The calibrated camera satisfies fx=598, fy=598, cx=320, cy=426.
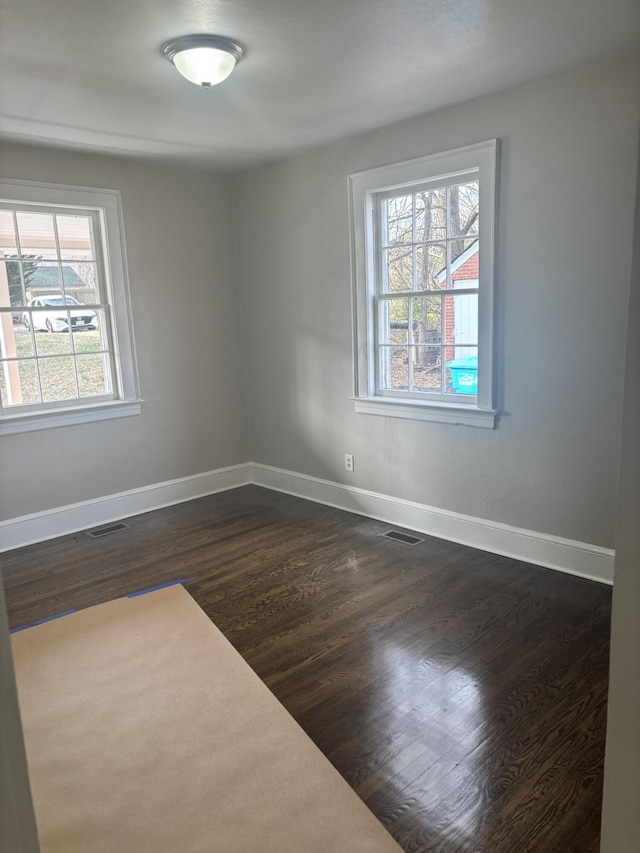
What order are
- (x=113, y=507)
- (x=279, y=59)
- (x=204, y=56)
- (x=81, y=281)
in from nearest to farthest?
(x=204, y=56) → (x=279, y=59) → (x=81, y=281) → (x=113, y=507)

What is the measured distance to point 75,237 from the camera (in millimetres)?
4137

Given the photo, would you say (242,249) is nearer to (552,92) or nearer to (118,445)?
(118,445)

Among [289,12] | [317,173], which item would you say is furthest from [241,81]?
[317,173]

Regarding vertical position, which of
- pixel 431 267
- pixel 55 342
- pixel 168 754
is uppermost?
pixel 431 267

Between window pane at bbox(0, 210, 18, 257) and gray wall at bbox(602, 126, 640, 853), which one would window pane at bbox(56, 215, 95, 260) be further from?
gray wall at bbox(602, 126, 640, 853)

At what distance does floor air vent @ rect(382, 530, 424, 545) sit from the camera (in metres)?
3.78

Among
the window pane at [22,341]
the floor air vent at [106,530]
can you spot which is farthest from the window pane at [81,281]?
the floor air vent at [106,530]

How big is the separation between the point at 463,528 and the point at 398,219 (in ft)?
6.58

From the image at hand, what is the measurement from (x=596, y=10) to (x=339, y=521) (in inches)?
122

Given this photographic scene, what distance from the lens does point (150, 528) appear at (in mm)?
4215

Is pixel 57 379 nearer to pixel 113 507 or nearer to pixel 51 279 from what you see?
pixel 51 279

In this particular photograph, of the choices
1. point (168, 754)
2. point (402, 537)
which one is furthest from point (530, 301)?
point (168, 754)

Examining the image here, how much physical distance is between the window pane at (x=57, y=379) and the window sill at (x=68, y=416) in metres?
0.12

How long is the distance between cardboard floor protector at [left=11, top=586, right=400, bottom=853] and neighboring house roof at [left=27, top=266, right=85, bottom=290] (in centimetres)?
228
